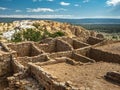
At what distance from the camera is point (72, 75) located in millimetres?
13992

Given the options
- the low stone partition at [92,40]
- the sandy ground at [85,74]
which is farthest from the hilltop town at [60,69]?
the low stone partition at [92,40]

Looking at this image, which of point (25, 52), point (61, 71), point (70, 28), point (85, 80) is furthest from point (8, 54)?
point (70, 28)

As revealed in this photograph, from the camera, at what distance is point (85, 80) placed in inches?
518

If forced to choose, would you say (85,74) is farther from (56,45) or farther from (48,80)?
(56,45)

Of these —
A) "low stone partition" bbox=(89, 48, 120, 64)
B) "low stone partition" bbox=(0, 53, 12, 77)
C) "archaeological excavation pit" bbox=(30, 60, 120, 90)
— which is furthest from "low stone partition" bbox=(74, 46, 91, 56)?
"low stone partition" bbox=(0, 53, 12, 77)

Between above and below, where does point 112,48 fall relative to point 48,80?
above

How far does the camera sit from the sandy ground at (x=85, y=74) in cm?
1254

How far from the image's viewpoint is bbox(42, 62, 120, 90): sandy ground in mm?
12544

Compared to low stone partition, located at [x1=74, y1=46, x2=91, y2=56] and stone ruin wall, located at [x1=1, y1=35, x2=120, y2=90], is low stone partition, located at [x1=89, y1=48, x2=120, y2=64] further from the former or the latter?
low stone partition, located at [x1=74, y1=46, x2=91, y2=56]

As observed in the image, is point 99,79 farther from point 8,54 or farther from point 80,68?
point 8,54

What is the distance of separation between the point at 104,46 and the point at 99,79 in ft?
31.3

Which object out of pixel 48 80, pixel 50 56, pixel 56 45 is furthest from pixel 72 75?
pixel 56 45

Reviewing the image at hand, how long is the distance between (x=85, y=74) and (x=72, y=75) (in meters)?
0.72

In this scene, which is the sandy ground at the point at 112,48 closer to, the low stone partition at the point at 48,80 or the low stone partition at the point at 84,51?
the low stone partition at the point at 84,51
